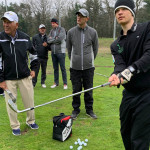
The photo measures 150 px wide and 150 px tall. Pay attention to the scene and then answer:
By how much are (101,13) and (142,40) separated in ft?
96.7

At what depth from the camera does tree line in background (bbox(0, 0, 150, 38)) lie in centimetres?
2381

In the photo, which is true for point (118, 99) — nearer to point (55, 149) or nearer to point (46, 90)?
point (46, 90)

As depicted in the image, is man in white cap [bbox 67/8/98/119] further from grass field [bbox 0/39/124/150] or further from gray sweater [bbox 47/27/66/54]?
gray sweater [bbox 47/27/66/54]

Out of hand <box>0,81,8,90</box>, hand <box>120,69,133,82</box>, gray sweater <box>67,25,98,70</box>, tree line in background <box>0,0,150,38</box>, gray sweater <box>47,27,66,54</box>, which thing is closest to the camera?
hand <box>120,69,133,82</box>

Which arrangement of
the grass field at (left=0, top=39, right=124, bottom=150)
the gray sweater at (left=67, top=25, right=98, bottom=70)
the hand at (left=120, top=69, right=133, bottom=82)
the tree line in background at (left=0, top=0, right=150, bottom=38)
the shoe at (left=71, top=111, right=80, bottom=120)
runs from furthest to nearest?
the tree line in background at (left=0, top=0, right=150, bottom=38), the shoe at (left=71, top=111, right=80, bottom=120), the gray sweater at (left=67, top=25, right=98, bottom=70), the grass field at (left=0, top=39, right=124, bottom=150), the hand at (left=120, top=69, right=133, bottom=82)

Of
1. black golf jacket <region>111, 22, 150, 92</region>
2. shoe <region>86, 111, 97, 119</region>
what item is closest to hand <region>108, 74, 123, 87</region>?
black golf jacket <region>111, 22, 150, 92</region>

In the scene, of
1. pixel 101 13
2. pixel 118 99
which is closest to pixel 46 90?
pixel 118 99

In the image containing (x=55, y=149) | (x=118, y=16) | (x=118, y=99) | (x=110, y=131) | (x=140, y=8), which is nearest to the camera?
(x=118, y=16)

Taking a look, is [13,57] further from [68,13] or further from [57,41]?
[68,13]

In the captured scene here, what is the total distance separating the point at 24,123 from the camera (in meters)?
4.04

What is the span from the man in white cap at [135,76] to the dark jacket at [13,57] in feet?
5.98

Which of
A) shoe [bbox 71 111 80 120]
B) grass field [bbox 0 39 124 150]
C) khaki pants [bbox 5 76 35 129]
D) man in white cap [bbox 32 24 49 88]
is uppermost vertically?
man in white cap [bbox 32 24 49 88]

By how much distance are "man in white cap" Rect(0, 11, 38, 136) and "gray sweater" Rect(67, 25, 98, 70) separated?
0.97 metres

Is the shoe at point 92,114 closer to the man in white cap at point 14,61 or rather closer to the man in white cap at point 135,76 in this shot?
the man in white cap at point 14,61
